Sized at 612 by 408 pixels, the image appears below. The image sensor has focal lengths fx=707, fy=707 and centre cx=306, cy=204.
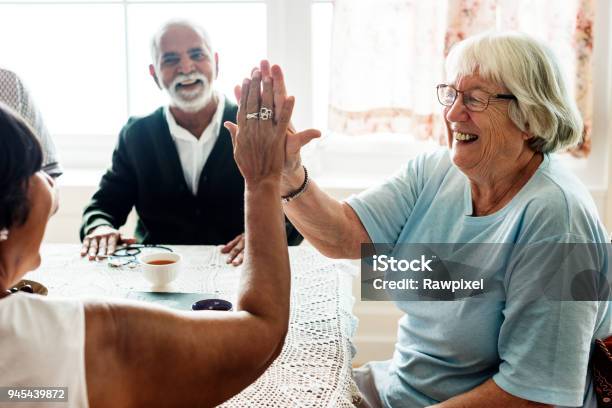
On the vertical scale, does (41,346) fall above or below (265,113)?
below

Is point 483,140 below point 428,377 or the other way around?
the other way around

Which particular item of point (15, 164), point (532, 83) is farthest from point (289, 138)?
point (15, 164)

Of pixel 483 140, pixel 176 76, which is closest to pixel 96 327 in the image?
pixel 483 140

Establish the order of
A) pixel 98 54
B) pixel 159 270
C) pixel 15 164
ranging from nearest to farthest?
pixel 15 164 → pixel 159 270 → pixel 98 54

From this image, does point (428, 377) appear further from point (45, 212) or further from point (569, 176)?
point (45, 212)

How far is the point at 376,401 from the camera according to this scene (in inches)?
64.6

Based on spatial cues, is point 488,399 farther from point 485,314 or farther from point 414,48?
point 414,48

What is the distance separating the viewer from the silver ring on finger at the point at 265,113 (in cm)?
127

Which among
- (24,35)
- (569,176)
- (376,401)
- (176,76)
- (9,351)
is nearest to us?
(9,351)

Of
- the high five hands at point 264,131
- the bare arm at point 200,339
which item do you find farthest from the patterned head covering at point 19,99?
the bare arm at point 200,339

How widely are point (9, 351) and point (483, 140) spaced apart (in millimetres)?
1004

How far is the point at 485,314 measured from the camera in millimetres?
1387
